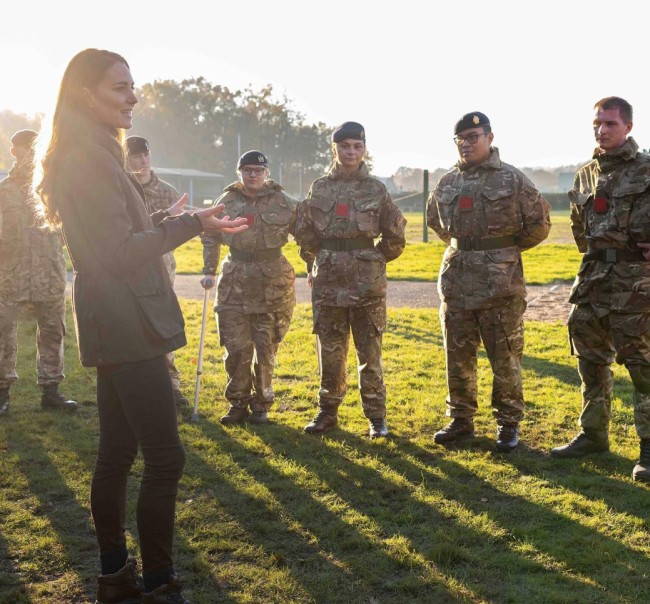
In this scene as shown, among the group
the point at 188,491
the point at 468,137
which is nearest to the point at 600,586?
the point at 188,491

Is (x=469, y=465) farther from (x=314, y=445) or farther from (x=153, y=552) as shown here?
(x=153, y=552)

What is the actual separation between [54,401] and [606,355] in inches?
189

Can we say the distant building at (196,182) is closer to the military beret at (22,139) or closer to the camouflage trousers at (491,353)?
the military beret at (22,139)

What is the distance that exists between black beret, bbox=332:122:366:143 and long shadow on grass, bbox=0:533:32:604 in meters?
3.79

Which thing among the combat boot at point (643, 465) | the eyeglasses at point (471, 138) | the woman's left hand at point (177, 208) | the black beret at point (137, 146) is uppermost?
the black beret at point (137, 146)

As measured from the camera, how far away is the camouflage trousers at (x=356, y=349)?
6.77m

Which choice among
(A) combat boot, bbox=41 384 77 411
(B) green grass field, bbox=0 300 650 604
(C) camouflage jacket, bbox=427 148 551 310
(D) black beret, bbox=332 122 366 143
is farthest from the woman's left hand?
(A) combat boot, bbox=41 384 77 411

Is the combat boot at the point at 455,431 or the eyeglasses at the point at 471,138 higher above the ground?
the eyeglasses at the point at 471,138

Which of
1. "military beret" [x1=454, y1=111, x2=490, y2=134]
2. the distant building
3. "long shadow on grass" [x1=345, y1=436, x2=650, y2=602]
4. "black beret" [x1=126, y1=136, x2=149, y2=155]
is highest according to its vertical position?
the distant building

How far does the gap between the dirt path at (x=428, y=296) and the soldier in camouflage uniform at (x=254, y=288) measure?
590 cm

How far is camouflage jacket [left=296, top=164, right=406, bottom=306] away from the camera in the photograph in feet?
21.6

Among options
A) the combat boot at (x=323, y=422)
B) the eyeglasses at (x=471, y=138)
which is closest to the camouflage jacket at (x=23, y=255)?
the combat boot at (x=323, y=422)

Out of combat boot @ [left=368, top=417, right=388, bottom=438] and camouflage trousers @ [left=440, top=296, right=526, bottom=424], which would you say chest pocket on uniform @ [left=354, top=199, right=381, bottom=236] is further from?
combat boot @ [left=368, top=417, right=388, bottom=438]

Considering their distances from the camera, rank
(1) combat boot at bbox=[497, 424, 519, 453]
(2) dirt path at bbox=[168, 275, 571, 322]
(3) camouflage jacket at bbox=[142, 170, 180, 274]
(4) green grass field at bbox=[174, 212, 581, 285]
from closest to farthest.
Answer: (1) combat boot at bbox=[497, 424, 519, 453]
(3) camouflage jacket at bbox=[142, 170, 180, 274]
(2) dirt path at bbox=[168, 275, 571, 322]
(4) green grass field at bbox=[174, 212, 581, 285]
